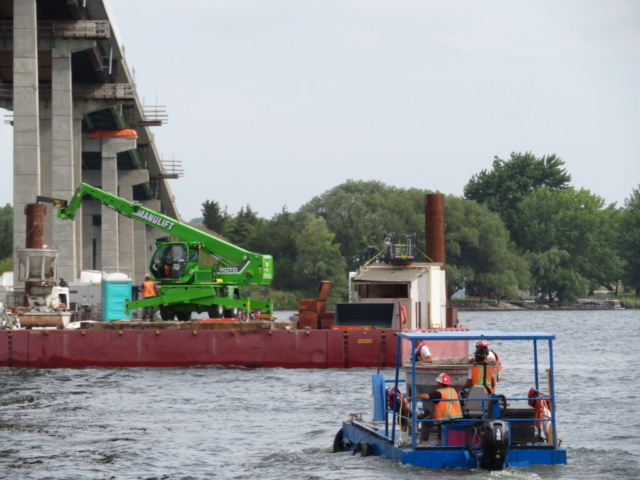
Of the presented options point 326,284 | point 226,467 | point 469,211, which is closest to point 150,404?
point 226,467

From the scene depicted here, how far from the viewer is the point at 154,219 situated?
145 feet

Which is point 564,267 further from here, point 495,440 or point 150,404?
point 495,440

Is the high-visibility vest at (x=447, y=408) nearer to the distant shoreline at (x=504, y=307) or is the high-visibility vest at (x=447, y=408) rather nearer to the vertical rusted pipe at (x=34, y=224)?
the vertical rusted pipe at (x=34, y=224)

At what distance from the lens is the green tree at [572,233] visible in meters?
142

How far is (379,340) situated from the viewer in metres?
38.3

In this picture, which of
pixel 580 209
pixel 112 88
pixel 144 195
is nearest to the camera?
pixel 112 88

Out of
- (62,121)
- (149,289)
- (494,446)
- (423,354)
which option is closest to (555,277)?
(62,121)

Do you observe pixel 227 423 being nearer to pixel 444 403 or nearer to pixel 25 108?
pixel 444 403

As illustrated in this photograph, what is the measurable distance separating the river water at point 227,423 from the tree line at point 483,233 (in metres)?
67.8

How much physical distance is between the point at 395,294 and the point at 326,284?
9.03ft

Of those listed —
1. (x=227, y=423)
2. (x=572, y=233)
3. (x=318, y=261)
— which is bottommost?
(x=227, y=423)

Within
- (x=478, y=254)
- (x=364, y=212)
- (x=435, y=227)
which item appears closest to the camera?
(x=435, y=227)

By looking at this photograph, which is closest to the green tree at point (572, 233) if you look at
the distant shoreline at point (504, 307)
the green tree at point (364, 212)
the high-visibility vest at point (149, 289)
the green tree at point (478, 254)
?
the distant shoreline at point (504, 307)

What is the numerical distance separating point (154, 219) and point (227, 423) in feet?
62.8
